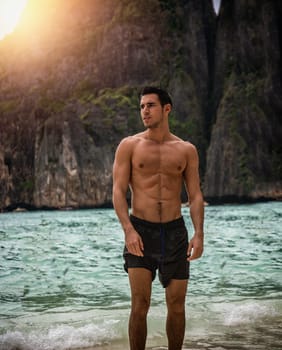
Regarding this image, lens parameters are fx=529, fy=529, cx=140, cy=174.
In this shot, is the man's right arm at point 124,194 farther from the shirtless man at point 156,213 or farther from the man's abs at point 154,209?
the man's abs at point 154,209

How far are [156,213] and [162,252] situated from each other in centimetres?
33

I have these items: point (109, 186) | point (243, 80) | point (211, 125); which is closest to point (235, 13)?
point (243, 80)

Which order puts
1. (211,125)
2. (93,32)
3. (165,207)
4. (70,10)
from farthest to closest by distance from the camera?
(70,10) → (93,32) → (211,125) → (165,207)

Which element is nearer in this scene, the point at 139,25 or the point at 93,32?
the point at 139,25

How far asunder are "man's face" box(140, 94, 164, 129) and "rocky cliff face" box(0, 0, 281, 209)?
88017 millimetres

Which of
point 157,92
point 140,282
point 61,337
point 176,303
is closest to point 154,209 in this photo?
point 140,282

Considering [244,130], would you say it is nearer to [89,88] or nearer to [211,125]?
[211,125]

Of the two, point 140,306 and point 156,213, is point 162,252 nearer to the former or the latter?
point 156,213

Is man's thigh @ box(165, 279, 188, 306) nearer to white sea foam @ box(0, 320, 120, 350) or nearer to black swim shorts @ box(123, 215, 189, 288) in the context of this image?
black swim shorts @ box(123, 215, 189, 288)

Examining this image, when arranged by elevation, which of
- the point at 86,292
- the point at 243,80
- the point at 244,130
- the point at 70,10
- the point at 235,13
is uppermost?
the point at 70,10

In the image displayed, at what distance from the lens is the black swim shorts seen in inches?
169

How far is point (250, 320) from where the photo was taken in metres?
7.34

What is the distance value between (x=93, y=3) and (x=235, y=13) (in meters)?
40.0

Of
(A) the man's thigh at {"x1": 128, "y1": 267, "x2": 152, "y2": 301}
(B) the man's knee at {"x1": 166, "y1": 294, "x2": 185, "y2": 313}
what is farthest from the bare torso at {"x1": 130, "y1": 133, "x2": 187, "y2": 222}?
(B) the man's knee at {"x1": 166, "y1": 294, "x2": 185, "y2": 313}
